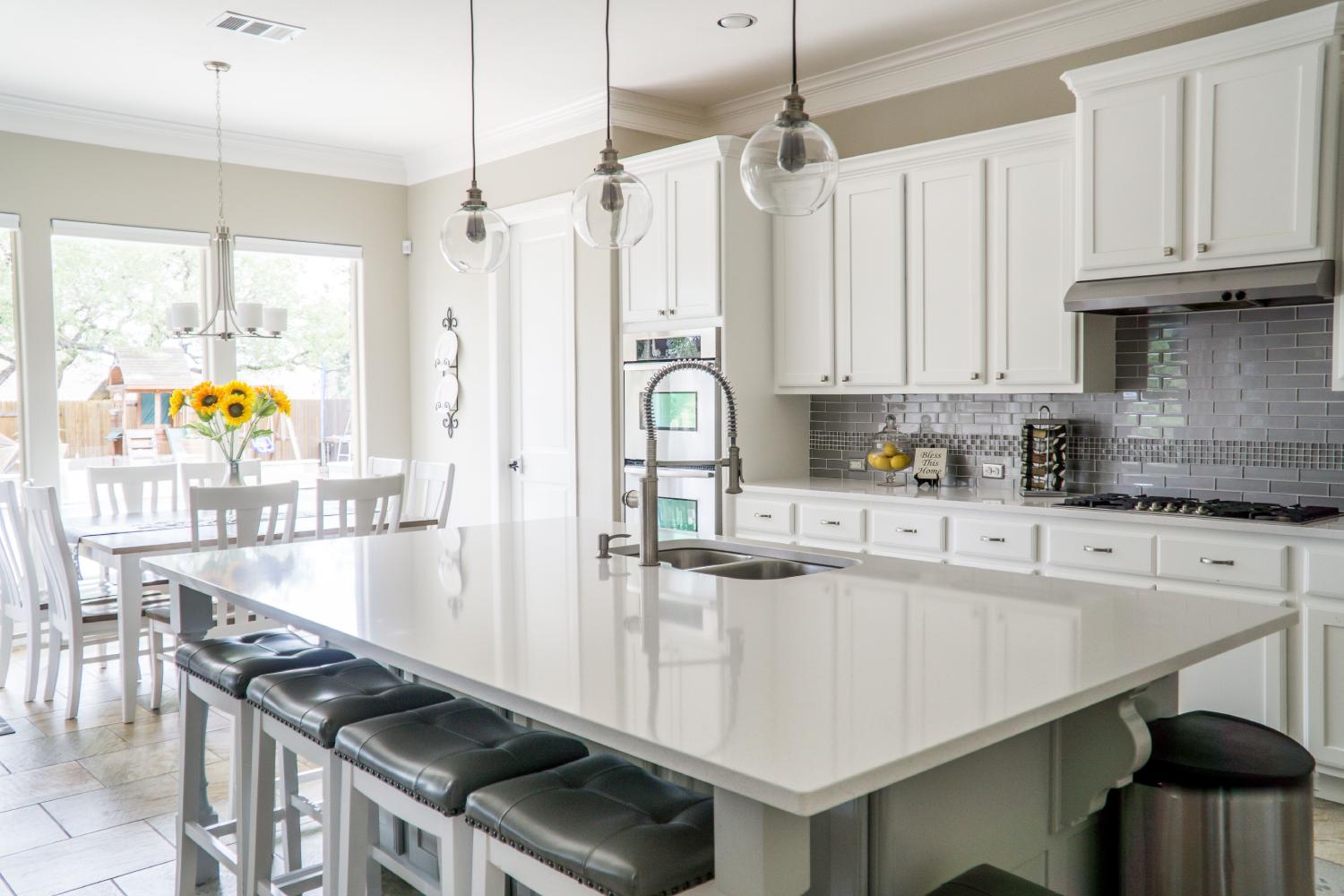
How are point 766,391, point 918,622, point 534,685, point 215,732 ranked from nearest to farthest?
point 534,685 → point 918,622 → point 215,732 → point 766,391

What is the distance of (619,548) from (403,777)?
45.4 inches

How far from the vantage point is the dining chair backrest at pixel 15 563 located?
4.09 metres

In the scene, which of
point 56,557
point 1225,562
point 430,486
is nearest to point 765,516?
point 430,486

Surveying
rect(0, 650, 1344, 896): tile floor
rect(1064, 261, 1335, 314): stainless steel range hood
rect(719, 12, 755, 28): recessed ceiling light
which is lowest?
rect(0, 650, 1344, 896): tile floor

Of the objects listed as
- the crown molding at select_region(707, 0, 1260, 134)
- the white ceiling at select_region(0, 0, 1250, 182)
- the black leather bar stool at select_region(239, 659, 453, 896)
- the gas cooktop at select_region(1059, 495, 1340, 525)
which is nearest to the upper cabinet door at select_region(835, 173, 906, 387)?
the crown molding at select_region(707, 0, 1260, 134)

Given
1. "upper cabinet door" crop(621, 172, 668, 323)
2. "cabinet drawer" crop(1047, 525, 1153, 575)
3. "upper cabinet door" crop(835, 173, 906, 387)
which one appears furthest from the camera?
"upper cabinet door" crop(621, 172, 668, 323)

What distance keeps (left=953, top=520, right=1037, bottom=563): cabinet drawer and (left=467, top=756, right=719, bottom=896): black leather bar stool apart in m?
2.40

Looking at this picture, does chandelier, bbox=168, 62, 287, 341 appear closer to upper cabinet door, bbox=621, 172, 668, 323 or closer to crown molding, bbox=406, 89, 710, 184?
crown molding, bbox=406, 89, 710, 184

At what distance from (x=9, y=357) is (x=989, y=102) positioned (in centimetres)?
492

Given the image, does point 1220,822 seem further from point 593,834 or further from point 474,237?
point 474,237

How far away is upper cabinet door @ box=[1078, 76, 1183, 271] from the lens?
3432 mm

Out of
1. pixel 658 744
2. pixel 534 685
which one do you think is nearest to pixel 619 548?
pixel 534 685

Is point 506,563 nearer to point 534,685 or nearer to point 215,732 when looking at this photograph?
point 534,685

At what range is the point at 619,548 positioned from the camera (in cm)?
275
